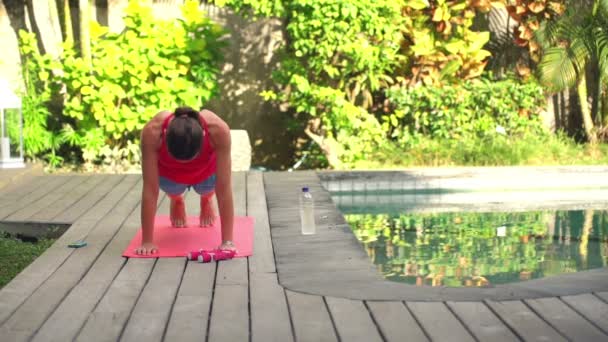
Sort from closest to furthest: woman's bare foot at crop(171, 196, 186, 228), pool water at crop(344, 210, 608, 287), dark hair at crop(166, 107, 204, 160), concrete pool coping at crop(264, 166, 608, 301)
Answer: concrete pool coping at crop(264, 166, 608, 301), dark hair at crop(166, 107, 204, 160), pool water at crop(344, 210, 608, 287), woman's bare foot at crop(171, 196, 186, 228)

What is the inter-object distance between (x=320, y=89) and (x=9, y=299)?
570 centimetres

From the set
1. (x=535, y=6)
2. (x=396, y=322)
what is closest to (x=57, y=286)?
(x=396, y=322)

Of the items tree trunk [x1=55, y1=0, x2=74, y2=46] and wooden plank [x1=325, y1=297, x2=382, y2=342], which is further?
tree trunk [x1=55, y1=0, x2=74, y2=46]

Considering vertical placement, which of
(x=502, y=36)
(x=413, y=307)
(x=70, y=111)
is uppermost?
(x=502, y=36)

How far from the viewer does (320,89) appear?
30.2ft

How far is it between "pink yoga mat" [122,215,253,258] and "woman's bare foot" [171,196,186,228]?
0.04 meters

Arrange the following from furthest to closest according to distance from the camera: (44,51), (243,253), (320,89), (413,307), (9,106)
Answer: (44,51)
(320,89)
(9,106)
(243,253)
(413,307)

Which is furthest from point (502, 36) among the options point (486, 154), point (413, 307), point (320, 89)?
point (413, 307)

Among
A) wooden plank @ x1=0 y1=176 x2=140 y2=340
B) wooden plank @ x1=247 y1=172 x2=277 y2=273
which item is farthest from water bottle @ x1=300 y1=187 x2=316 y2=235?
wooden plank @ x1=0 y1=176 x2=140 y2=340

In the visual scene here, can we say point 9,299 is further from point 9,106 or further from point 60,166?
point 60,166

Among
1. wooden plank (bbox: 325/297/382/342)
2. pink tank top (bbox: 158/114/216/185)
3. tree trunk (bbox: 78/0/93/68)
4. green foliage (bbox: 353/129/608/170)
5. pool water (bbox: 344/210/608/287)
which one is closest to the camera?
wooden plank (bbox: 325/297/382/342)

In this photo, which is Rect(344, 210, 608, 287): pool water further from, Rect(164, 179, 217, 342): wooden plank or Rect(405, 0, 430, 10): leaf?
Rect(405, 0, 430, 10): leaf

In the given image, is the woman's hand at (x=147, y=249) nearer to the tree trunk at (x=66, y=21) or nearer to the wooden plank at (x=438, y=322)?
the wooden plank at (x=438, y=322)

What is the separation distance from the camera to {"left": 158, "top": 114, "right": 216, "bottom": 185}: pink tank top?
4566 mm
